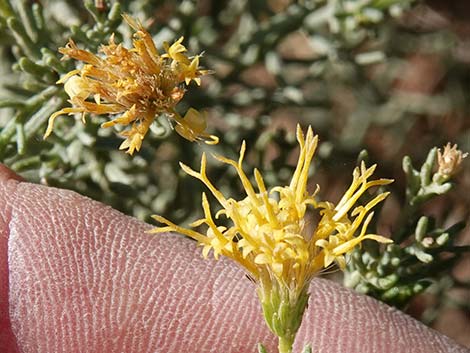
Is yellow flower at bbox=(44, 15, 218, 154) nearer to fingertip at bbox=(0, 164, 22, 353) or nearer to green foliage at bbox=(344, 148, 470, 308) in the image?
fingertip at bbox=(0, 164, 22, 353)

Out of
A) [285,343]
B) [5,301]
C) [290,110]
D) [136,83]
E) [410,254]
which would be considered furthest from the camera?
[290,110]

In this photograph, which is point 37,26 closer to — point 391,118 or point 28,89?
point 28,89

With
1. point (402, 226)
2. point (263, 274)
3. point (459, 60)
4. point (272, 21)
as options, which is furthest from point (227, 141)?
point (459, 60)

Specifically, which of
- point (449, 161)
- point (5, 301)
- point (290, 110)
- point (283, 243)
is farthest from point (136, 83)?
point (290, 110)

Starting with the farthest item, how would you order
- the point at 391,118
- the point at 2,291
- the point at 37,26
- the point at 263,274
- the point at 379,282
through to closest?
the point at 391,118 < the point at 37,26 < the point at 379,282 < the point at 2,291 < the point at 263,274

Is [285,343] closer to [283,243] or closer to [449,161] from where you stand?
[283,243]

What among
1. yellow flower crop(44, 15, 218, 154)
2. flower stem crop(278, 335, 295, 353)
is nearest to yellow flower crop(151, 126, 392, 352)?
flower stem crop(278, 335, 295, 353)
